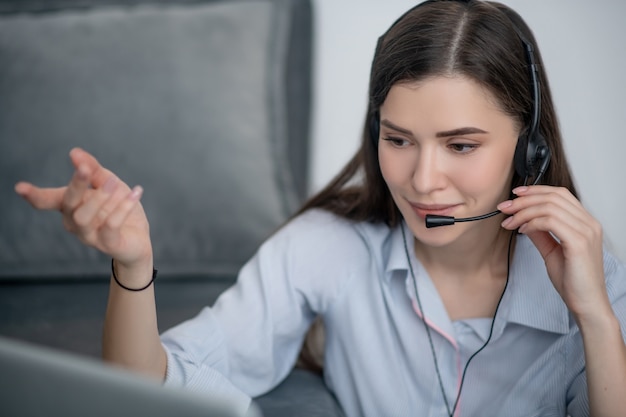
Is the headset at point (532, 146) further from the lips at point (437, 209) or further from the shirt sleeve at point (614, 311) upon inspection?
the shirt sleeve at point (614, 311)

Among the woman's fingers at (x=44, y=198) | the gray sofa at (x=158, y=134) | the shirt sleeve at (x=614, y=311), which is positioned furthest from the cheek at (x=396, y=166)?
the gray sofa at (x=158, y=134)

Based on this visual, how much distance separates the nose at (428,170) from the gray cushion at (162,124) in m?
0.70

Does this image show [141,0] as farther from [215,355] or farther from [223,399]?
[223,399]

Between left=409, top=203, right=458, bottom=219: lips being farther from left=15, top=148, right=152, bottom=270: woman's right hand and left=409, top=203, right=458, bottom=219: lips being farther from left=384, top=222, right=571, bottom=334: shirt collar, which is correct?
left=15, top=148, right=152, bottom=270: woman's right hand

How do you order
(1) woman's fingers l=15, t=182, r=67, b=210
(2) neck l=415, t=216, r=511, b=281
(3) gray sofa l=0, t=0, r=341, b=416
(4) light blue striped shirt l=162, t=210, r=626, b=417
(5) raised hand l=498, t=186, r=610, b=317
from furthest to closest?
(3) gray sofa l=0, t=0, r=341, b=416 → (2) neck l=415, t=216, r=511, b=281 → (4) light blue striped shirt l=162, t=210, r=626, b=417 → (5) raised hand l=498, t=186, r=610, b=317 → (1) woman's fingers l=15, t=182, r=67, b=210

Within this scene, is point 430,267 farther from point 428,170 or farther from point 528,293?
point 428,170

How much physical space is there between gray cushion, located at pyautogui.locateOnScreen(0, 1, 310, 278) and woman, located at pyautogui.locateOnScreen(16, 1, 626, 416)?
0.40 metres

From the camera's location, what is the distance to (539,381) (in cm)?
105

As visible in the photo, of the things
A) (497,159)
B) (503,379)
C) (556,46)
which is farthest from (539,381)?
(556,46)

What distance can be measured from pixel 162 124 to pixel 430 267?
0.72 m

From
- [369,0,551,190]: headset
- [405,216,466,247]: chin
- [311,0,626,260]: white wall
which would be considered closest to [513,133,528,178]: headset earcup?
[369,0,551,190]: headset

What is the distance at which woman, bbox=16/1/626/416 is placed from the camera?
36.5 inches

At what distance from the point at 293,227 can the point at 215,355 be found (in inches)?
9.9

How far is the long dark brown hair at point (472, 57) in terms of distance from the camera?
0.98 metres
